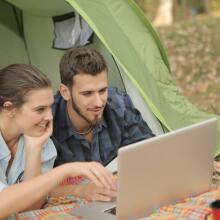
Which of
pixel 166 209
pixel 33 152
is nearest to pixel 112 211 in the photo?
pixel 166 209

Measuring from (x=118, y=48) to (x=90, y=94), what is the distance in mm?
417

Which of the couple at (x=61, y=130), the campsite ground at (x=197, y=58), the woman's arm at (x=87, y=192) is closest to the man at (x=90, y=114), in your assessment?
the couple at (x=61, y=130)

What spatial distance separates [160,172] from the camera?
1.95 metres

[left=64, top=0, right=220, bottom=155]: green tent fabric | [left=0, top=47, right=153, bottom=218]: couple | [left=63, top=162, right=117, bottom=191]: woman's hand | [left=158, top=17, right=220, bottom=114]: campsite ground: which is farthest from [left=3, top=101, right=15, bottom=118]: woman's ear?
[left=158, top=17, right=220, bottom=114]: campsite ground

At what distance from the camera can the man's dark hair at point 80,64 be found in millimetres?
2641

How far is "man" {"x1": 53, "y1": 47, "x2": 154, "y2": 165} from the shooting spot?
8.64 ft

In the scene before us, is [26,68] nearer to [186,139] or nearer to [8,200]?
[8,200]

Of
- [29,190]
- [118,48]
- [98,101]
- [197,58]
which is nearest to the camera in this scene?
[29,190]

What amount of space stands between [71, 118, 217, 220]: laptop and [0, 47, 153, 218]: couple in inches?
2.7

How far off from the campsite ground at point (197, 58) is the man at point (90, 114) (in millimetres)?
2009

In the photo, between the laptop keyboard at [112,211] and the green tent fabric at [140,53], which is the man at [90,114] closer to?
the green tent fabric at [140,53]

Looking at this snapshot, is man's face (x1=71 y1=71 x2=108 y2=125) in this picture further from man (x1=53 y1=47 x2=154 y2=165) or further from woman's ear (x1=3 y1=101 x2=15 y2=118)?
woman's ear (x1=3 y1=101 x2=15 y2=118)

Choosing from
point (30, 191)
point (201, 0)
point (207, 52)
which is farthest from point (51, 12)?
point (201, 0)

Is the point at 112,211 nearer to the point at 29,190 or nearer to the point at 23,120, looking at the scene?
the point at 29,190
